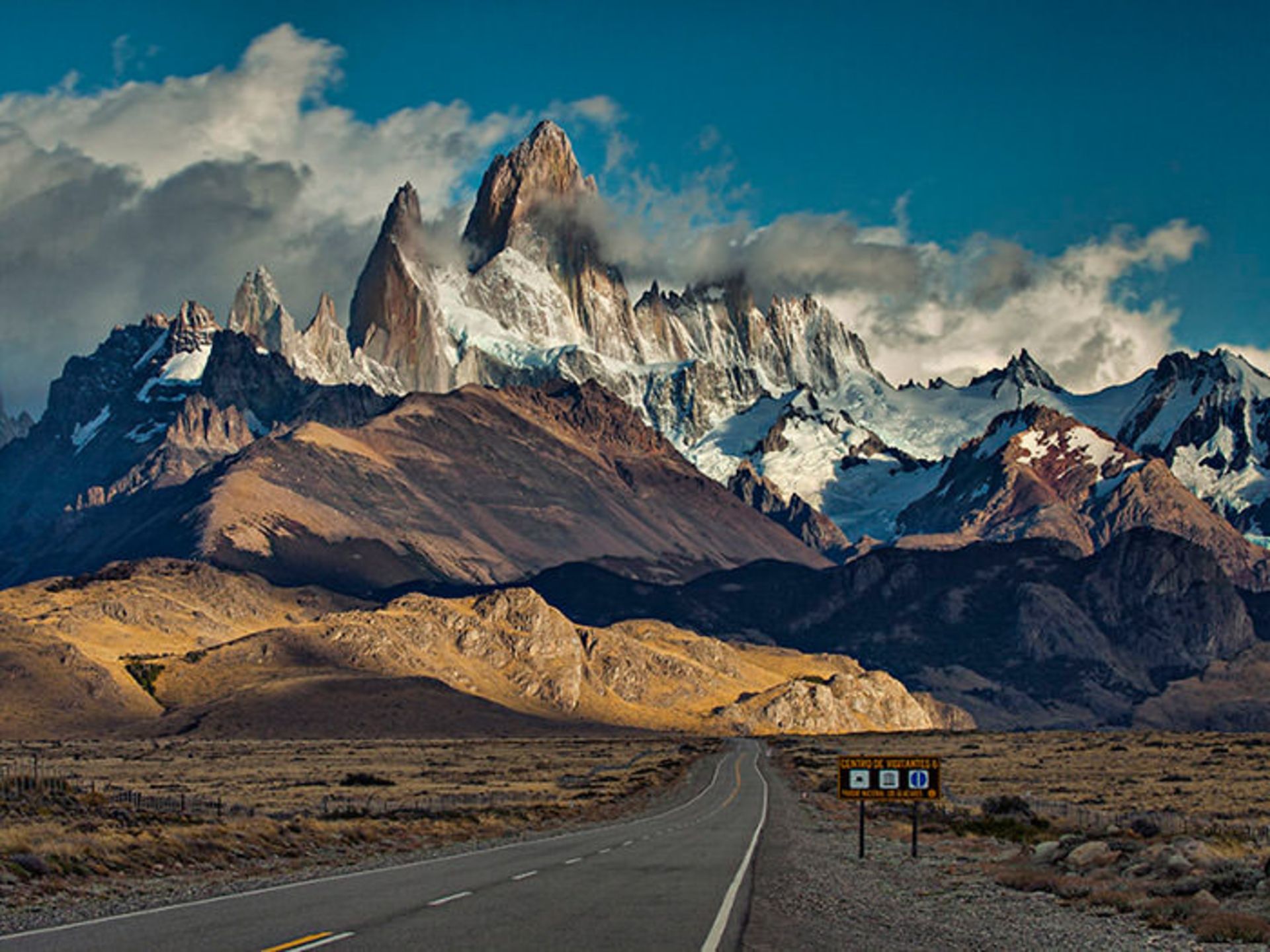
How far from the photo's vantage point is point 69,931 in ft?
78.2

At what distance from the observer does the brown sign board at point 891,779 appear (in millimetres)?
41906

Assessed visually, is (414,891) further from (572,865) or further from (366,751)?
(366,751)

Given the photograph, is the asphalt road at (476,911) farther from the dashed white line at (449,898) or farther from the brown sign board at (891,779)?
the brown sign board at (891,779)

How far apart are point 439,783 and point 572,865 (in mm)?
73732

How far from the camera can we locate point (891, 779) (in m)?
42.4

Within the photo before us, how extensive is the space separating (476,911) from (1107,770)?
345ft

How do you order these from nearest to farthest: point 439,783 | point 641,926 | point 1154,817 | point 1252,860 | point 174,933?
point 174,933
point 641,926
point 1252,860
point 1154,817
point 439,783

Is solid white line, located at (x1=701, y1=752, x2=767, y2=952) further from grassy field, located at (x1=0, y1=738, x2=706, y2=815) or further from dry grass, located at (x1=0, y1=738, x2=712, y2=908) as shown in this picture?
grassy field, located at (x1=0, y1=738, x2=706, y2=815)

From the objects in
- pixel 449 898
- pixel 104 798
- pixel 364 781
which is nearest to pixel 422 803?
pixel 104 798

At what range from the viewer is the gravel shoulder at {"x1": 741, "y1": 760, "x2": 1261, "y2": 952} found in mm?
25984

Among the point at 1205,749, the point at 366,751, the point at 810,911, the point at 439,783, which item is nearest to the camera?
the point at 810,911

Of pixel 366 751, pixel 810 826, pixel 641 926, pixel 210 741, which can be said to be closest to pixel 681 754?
pixel 366 751

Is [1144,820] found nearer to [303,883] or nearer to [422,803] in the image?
[303,883]

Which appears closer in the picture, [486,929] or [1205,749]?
[486,929]
